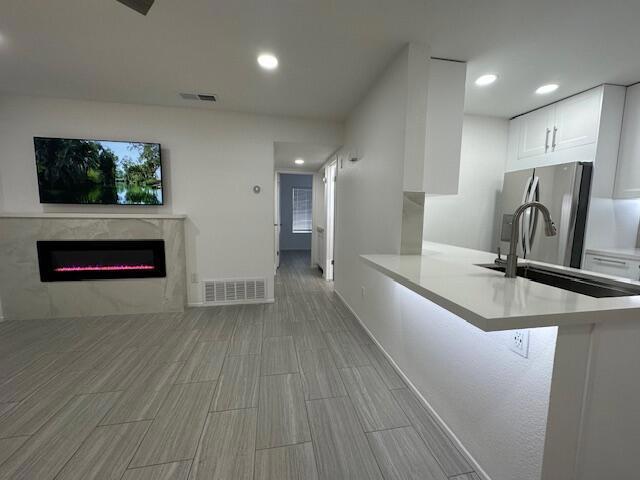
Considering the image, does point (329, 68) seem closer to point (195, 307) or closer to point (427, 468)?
point (427, 468)

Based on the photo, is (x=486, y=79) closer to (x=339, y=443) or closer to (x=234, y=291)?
(x=339, y=443)

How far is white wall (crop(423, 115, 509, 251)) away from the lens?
308 centimetres

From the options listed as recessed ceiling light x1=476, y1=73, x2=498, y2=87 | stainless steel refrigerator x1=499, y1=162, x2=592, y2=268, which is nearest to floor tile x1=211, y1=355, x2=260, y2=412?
stainless steel refrigerator x1=499, y1=162, x2=592, y2=268

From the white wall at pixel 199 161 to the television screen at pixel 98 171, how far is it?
0.13m

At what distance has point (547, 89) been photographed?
7.88 feet

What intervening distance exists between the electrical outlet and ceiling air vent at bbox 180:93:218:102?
3183mm

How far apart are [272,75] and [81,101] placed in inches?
92.2

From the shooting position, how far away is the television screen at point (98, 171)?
2850mm

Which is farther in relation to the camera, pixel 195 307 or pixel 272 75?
pixel 195 307

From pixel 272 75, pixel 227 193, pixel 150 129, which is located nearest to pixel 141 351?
pixel 227 193

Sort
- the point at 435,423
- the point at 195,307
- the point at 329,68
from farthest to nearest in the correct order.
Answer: the point at 195,307
the point at 329,68
the point at 435,423

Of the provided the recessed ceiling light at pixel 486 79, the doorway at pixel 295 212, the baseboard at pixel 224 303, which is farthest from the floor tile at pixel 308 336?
the doorway at pixel 295 212

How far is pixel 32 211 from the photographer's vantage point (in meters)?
2.95

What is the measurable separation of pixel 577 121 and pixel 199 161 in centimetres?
402
